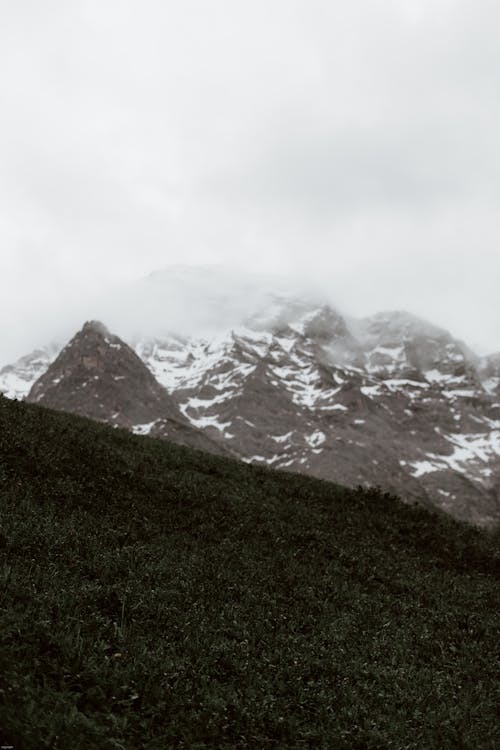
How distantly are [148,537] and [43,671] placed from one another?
21.6 feet

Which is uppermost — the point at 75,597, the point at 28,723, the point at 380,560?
the point at 380,560

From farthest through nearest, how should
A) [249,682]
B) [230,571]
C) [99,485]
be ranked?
[99,485]
[230,571]
[249,682]

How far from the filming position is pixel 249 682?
9.13 m

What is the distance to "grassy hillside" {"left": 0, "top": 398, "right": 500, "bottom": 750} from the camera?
309 inches

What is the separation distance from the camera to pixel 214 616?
11008 millimetres

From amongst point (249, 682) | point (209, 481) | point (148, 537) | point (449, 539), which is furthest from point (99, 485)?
point (449, 539)

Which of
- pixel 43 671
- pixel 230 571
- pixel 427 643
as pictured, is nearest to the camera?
pixel 43 671

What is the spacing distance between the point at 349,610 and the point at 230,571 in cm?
264

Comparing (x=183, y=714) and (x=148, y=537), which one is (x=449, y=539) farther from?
(x=183, y=714)

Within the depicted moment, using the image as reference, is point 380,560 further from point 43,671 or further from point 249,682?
point 43,671

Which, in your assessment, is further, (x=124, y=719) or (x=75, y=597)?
(x=75, y=597)

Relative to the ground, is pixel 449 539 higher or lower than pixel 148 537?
higher

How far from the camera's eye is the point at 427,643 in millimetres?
12500

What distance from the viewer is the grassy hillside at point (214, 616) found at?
7844mm
